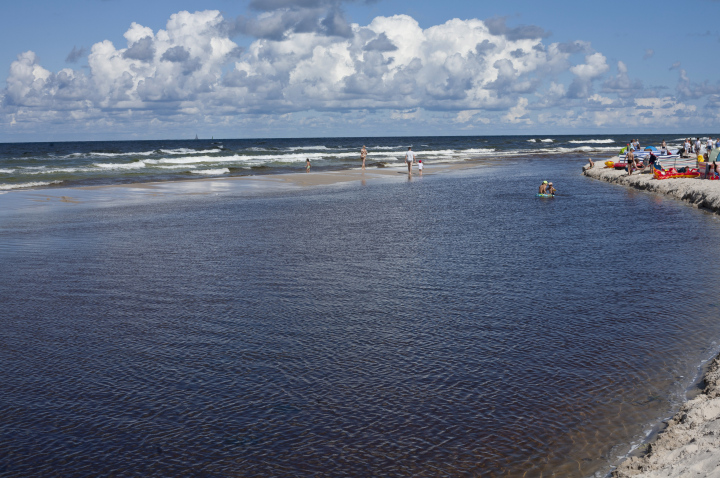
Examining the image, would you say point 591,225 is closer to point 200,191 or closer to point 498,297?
point 498,297

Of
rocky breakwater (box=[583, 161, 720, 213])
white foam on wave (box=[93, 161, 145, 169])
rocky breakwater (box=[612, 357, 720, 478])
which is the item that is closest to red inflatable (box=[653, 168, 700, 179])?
rocky breakwater (box=[583, 161, 720, 213])

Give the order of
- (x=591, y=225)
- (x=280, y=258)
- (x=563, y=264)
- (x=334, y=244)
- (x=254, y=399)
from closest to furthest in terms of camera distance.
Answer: (x=254, y=399), (x=563, y=264), (x=280, y=258), (x=334, y=244), (x=591, y=225)

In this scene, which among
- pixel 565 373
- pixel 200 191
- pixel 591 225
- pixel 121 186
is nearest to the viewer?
pixel 565 373

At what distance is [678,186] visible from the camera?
2553 cm

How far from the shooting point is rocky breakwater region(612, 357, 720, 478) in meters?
4.34

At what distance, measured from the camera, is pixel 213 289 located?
1041 centimetres

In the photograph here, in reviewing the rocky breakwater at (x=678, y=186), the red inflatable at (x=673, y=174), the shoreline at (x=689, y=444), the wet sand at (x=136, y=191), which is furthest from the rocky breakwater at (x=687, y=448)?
the red inflatable at (x=673, y=174)

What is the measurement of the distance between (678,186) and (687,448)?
A: 78.1 feet

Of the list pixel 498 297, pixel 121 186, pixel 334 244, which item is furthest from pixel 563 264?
pixel 121 186

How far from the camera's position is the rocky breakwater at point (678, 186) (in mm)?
21211

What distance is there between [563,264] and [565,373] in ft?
19.0

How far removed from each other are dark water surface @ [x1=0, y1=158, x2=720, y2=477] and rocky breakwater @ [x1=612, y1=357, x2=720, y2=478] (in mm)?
251

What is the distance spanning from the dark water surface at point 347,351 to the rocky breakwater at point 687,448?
251 mm

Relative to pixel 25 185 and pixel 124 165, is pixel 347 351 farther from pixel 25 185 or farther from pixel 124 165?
pixel 124 165
